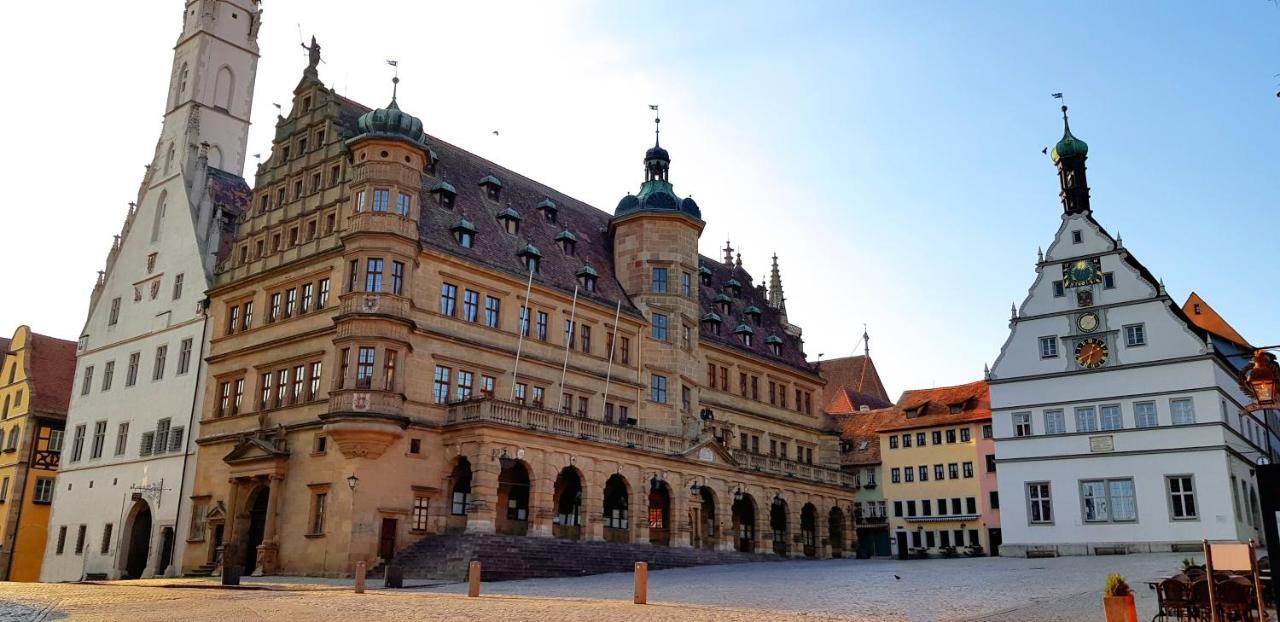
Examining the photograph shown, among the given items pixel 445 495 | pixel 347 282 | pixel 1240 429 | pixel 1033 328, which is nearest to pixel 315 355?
pixel 347 282

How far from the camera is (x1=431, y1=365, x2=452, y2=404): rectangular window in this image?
40.9 meters

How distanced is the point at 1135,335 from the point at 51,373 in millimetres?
60104

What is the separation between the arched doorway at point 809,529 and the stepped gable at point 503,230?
16.3 m

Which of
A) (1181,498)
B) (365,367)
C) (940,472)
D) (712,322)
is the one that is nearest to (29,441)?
(365,367)

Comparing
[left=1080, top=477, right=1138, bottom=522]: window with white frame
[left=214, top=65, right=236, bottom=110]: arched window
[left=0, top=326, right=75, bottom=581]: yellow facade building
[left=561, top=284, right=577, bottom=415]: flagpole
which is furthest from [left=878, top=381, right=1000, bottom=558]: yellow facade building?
[left=0, top=326, right=75, bottom=581]: yellow facade building

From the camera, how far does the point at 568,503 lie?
43.9 meters

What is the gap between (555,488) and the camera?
4322 cm

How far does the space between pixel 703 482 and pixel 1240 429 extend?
25652 mm

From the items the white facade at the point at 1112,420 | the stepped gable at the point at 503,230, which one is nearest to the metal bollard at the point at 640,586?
the stepped gable at the point at 503,230

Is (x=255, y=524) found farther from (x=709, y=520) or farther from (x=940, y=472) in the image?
(x=940, y=472)

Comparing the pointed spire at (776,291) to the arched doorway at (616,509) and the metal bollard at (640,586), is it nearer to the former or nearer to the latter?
the arched doorway at (616,509)

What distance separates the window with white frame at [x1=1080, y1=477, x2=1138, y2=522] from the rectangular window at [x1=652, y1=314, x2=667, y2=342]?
20.7 metres

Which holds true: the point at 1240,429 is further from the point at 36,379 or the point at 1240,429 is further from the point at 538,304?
the point at 36,379

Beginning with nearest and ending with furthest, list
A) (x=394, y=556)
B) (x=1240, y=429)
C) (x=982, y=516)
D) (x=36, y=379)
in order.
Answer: (x=394, y=556) < (x=1240, y=429) < (x=36, y=379) < (x=982, y=516)
